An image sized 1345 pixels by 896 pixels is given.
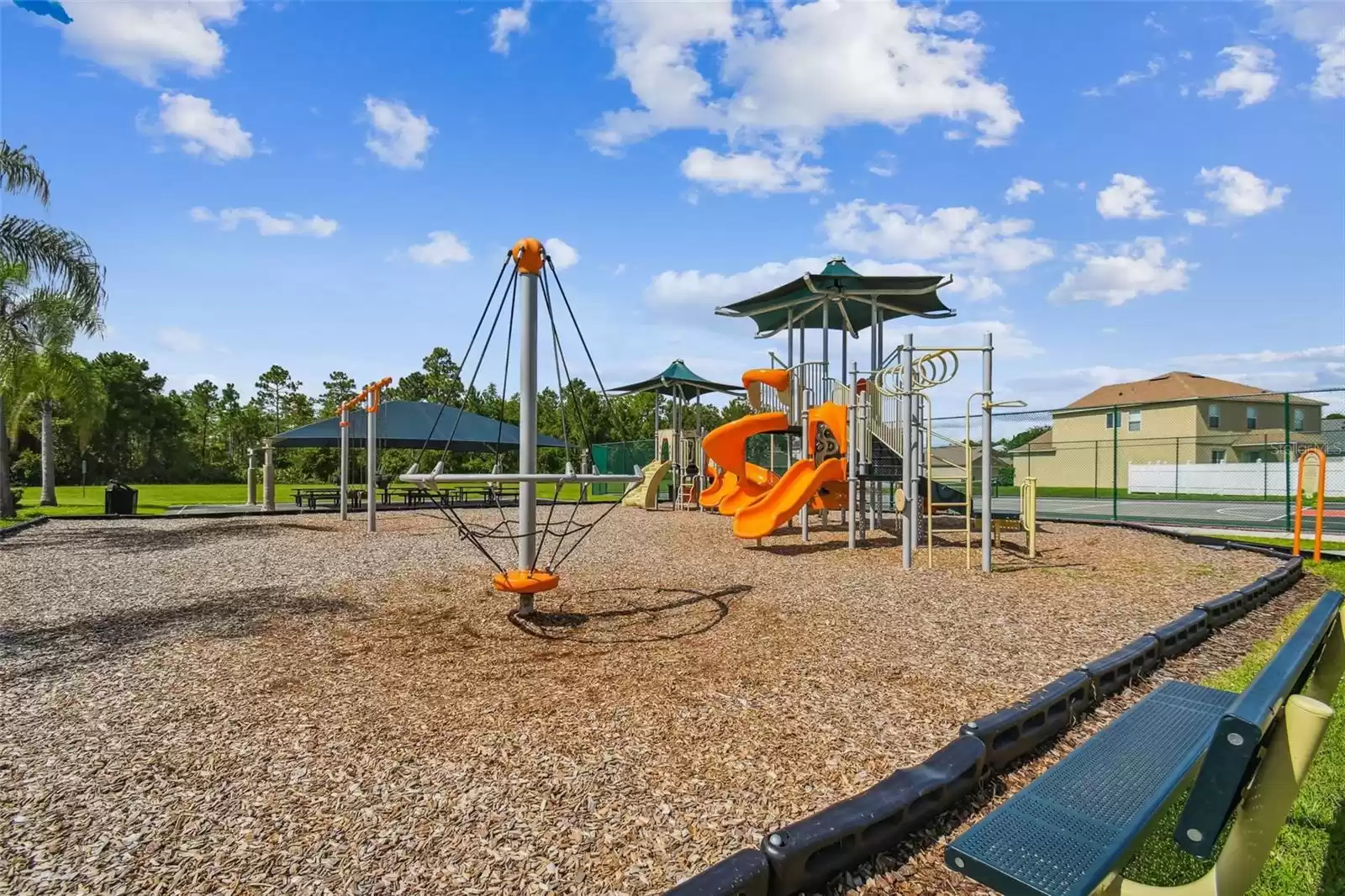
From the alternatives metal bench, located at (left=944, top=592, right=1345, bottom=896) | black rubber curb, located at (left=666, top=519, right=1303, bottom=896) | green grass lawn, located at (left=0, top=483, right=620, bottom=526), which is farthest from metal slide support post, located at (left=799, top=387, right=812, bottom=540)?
metal bench, located at (left=944, top=592, right=1345, bottom=896)

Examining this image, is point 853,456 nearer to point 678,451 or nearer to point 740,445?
point 740,445

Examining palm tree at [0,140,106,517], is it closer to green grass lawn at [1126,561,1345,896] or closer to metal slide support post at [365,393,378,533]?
metal slide support post at [365,393,378,533]

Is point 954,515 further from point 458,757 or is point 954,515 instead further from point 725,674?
point 458,757

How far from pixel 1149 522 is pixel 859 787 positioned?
52.8 ft

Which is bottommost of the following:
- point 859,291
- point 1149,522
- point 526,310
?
point 1149,522

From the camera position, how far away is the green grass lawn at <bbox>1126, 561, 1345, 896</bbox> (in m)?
2.30

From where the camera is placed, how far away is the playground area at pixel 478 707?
2461mm

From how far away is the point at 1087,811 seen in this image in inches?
80.2

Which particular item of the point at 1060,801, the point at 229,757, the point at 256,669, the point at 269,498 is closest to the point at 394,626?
the point at 256,669

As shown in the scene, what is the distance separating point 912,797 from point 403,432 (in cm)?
1956

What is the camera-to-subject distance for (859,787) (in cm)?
Answer: 291

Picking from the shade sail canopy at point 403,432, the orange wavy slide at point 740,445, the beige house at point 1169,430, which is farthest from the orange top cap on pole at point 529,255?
the beige house at point 1169,430

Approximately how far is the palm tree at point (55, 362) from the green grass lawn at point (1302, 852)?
66.7 ft

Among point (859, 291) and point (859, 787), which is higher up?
point (859, 291)
